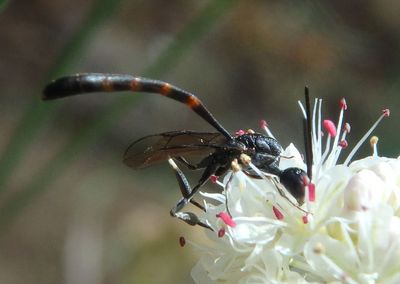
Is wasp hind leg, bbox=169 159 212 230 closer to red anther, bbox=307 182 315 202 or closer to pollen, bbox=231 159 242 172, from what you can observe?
pollen, bbox=231 159 242 172

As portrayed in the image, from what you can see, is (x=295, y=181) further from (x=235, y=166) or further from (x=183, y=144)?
(x=183, y=144)

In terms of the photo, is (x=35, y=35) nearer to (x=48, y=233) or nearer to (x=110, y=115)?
(x=48, y=233)

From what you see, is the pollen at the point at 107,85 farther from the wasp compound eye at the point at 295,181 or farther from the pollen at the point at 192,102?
the wasp compound eye at the point at 295,181

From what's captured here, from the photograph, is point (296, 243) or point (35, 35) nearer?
point (296, 243)

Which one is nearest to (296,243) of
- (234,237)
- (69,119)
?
(234,237)

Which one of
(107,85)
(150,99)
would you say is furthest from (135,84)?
(150,99)

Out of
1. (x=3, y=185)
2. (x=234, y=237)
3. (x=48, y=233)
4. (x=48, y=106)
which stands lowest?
(x=48, y=233)

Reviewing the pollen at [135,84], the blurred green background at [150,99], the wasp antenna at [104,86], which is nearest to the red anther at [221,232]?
the wasp antenna at [104,86]
